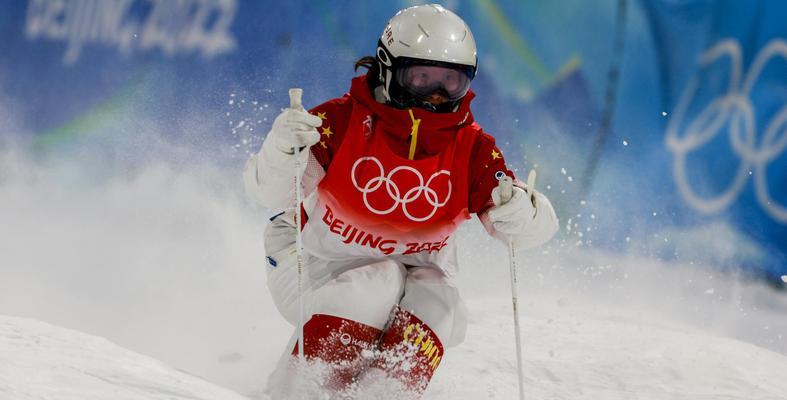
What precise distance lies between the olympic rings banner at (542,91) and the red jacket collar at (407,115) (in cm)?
219

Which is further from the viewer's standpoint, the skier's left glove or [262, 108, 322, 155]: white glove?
the skier's left glove

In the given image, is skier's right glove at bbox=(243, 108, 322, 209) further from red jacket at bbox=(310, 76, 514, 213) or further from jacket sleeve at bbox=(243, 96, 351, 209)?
red jacket at bbox=(310, 76, 514, 213)

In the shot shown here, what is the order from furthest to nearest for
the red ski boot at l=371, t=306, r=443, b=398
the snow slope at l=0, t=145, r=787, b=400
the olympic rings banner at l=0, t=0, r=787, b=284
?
the olympic rings banner at l=0, t=0, r=787, b=284 → the snow slope at l=0, t=145, r=787, b=400 → the red ski boot at l=371, t=306, r=443, b=398

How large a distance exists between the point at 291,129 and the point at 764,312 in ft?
10.8

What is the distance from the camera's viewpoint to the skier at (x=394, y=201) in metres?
2.30

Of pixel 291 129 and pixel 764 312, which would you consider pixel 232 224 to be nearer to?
pixel 291 129

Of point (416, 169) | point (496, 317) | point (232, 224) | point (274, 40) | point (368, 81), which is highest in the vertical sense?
point (274, 40)

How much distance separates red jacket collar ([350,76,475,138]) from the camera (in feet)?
7.83

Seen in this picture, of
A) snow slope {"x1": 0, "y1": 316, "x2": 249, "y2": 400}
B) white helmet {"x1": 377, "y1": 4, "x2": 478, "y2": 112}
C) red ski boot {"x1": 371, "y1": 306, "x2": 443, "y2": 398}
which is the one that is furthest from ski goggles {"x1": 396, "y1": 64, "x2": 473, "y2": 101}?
snow slope {"x1": 0, "y1": 316, "x2": 249, "y2": 400}

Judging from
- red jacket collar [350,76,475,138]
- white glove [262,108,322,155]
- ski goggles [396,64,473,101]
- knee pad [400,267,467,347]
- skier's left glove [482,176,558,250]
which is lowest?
knee pad [400,267,467,347]

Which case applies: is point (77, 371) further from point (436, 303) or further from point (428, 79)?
point (428, 79)

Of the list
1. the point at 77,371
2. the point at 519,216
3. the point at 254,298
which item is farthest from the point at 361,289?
the point at 254,298

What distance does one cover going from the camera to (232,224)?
4426 millimetres

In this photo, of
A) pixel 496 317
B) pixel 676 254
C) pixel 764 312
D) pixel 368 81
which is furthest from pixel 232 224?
pixel 764 312
